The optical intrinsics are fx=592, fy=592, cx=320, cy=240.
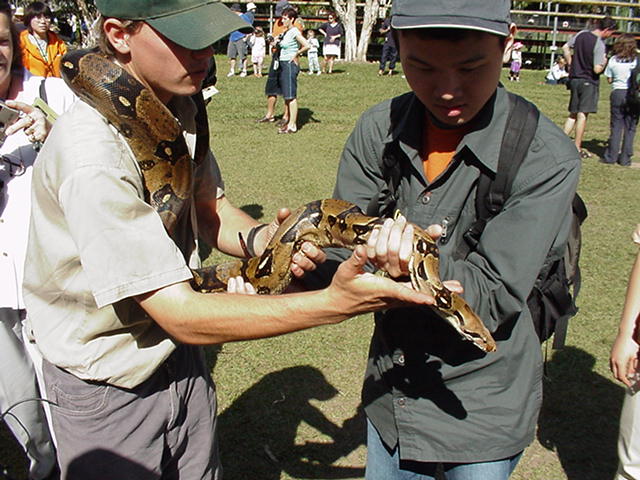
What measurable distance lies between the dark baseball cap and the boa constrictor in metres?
0.67

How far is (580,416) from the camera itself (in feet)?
15.1

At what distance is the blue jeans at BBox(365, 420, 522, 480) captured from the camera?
89.6 inches

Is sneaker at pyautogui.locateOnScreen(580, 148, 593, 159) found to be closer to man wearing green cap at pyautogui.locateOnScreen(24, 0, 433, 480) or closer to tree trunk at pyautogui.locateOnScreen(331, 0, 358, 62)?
man wearing green cap at pyautogui.locateOnScreen(24, 0, 433, 480)

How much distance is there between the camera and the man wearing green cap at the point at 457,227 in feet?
6.43

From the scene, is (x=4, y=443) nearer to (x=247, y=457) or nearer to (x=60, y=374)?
(x=247, y=457)

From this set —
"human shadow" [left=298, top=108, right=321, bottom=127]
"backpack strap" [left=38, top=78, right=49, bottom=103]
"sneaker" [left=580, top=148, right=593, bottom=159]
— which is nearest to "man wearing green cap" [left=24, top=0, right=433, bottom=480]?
"backpack strap" [left=38, top=78, right=49, bottom=103]

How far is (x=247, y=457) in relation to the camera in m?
4.26

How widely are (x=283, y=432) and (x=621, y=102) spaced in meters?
9.99

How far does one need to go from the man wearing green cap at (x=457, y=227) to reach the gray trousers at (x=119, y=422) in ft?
2.76

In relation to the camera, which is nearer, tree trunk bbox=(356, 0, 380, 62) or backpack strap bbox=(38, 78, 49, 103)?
backpack strap bbox=(38, 78, 49, 103)

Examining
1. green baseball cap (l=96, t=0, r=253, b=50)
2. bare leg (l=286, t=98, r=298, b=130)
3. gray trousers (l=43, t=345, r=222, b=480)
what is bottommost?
bare leg (l=286, t=98, r=298, b=130)

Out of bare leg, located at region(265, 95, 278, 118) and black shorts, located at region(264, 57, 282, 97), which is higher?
black shorts, located at region(264, 57, 282, 97)

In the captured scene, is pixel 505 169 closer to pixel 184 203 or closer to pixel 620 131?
pixel 184 203

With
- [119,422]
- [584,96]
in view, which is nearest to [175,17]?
[119,422]
